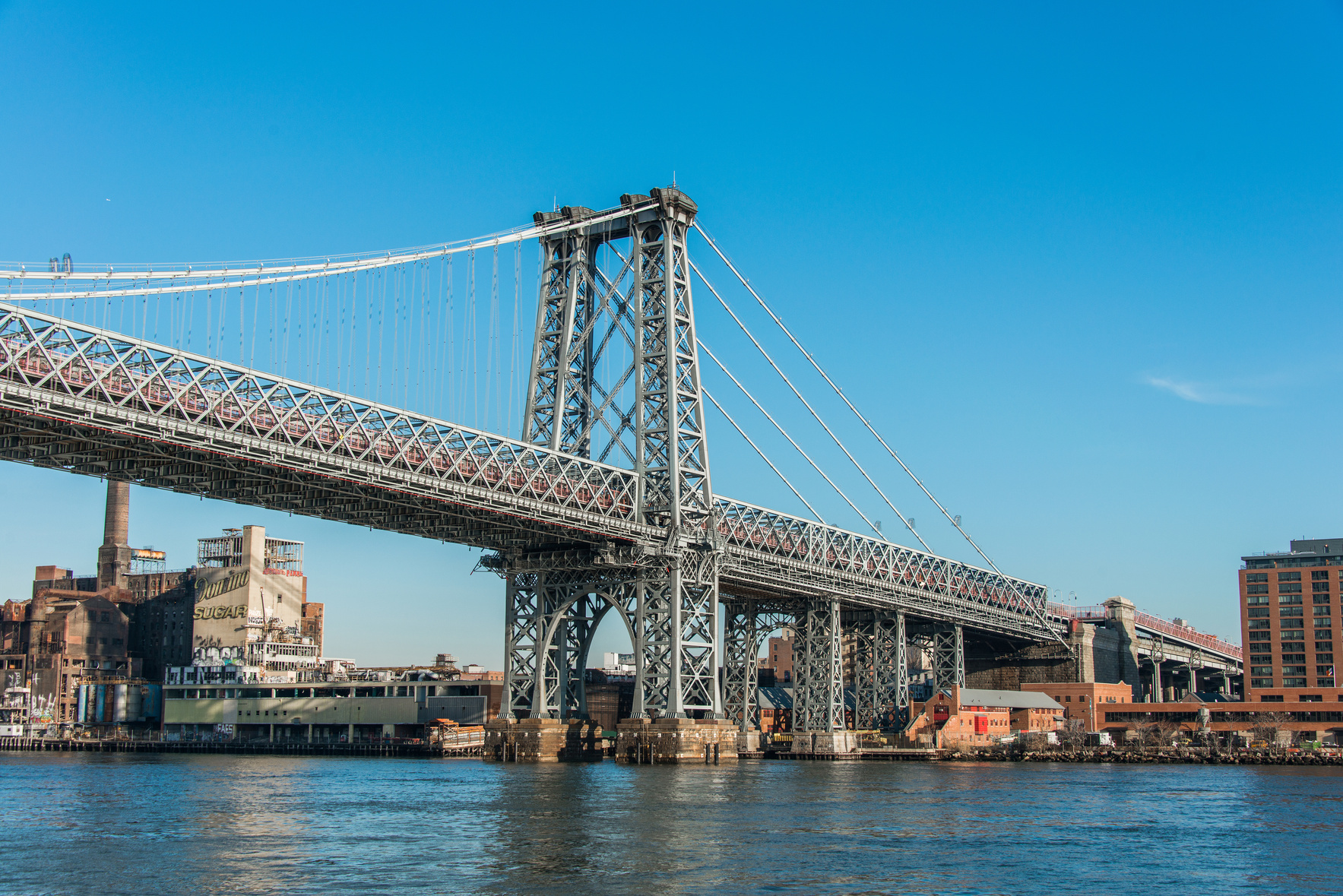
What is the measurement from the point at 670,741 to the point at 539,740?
34.9ft

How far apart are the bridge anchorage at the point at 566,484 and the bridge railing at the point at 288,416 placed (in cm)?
15

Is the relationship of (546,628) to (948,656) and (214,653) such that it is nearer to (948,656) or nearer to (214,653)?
(948,656)

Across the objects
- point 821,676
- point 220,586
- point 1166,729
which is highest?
point 220,586

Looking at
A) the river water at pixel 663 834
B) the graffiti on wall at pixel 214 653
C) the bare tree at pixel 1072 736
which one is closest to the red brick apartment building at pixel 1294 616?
the bare tree at pixel 1072 736

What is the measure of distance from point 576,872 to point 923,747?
271 feet

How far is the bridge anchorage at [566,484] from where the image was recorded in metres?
62.6

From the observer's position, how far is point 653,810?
5772cm

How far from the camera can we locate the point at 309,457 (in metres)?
68.3

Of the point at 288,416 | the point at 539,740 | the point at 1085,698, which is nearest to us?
the point at 288,416

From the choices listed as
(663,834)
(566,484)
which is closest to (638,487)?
(566,484)

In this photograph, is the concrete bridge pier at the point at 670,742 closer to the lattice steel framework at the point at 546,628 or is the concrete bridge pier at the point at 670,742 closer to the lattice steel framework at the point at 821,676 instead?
the lattice steel framework at the point at 546,628

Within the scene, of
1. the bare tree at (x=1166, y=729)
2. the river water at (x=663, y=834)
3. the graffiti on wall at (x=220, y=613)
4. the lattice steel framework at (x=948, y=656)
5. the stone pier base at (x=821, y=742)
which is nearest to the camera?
the river water at (x=663, y=834)

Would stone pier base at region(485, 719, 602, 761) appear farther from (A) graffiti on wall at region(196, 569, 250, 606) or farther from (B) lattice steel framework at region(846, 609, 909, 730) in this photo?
(A) graffiti on wall at region(196, 569, 250, 606)

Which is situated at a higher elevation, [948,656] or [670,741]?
[948,656]
